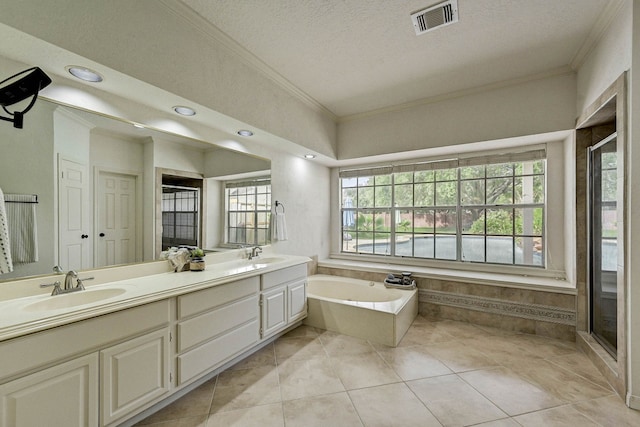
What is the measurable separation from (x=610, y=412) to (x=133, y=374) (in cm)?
301

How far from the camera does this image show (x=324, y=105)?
358 centimetres

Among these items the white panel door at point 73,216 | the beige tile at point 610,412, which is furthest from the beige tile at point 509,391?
the white panel door at point 73,216

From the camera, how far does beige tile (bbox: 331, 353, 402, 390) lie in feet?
7.02

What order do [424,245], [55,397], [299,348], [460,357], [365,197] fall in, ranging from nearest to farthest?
1. [55,397]
2. [460,357]
3. [299,348]
4. [424,245]
5. [365,197]

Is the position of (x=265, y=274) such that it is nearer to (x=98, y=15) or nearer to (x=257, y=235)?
(x=257, y=235)

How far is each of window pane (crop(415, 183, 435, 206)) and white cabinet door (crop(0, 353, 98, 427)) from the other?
385 cm

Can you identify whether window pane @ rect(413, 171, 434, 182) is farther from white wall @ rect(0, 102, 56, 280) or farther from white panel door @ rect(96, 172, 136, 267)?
white wall @ rect(0, 102, 56, 280)

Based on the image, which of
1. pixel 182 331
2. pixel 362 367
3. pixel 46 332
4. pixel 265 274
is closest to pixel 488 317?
pixel 362 367

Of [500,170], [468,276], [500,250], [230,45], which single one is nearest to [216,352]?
[230,45]

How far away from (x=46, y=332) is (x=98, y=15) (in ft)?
5.53

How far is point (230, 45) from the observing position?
89.6 inches

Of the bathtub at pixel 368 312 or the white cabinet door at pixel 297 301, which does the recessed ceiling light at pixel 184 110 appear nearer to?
the white cabinet door at pixel 297 301

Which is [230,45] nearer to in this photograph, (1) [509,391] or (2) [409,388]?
(2) [409,388]

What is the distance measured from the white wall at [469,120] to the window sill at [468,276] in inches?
63.2
